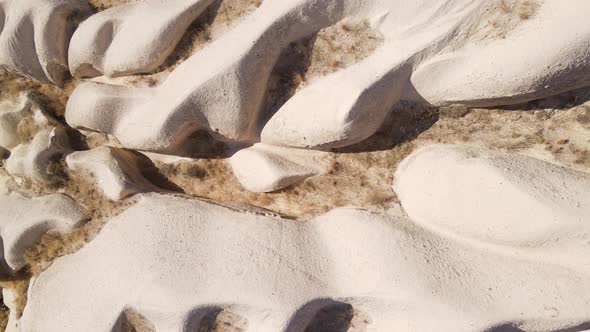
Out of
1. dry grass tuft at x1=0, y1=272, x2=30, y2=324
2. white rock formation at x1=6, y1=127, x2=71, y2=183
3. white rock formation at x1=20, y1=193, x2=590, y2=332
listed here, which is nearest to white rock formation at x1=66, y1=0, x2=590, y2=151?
white rock formation at x1=6, y1=127, x2=71, y2=183

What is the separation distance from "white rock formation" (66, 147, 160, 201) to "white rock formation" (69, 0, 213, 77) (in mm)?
335

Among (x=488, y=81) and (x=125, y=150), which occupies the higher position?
(x=488, y=81)

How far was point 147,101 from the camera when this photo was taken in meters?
1.63

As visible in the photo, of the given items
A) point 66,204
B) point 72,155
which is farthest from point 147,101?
point 66,204

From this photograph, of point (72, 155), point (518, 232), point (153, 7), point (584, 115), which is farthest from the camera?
point (72, 155)

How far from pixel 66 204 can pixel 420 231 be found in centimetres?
A: 142

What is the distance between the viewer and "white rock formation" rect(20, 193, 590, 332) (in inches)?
53.1

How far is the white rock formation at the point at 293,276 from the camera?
135 centimetres

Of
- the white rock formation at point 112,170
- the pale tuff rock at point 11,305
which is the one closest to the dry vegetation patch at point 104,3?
the white rock formation at point 112,170

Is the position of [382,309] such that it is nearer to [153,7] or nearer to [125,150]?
[125,150]

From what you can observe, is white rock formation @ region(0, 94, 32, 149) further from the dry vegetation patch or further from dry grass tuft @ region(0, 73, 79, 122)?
the dry vegetation patch

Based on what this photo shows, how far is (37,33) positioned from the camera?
1.70 meters

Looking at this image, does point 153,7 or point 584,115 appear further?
point 153,7

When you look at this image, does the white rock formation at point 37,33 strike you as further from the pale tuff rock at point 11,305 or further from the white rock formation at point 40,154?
the pale tuff rock at point 11,305
